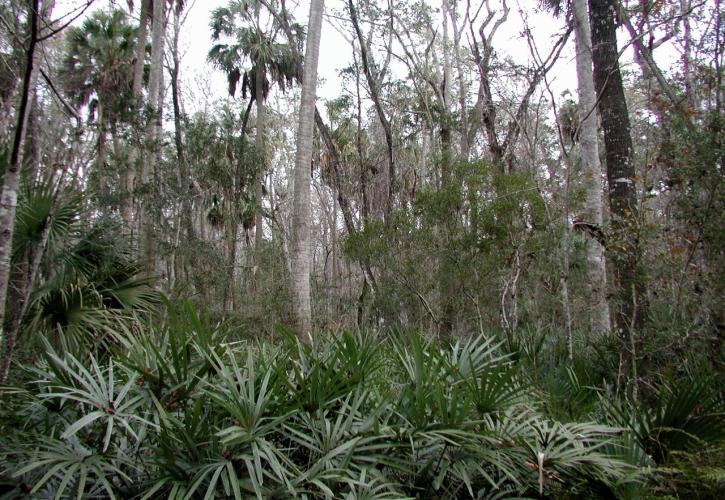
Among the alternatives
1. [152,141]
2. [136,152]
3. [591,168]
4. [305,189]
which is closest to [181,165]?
[136,152]

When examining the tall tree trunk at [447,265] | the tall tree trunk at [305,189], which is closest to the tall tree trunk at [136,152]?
the tall tree trunk at [305,189]

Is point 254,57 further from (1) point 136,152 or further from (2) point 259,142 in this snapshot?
(1) point 136,152

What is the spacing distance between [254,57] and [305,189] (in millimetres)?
12657

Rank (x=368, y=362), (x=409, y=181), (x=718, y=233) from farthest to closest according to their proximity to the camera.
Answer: (x=409, y=181) < (x=718, y=233) < (x=368, y=362)

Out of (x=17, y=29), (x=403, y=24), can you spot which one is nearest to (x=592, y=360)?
(x=17, y=29)

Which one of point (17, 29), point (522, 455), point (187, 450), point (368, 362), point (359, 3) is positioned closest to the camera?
point (187, 450)

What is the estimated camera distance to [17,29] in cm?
605

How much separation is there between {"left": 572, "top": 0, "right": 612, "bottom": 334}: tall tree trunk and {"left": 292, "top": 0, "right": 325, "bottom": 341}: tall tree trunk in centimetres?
474

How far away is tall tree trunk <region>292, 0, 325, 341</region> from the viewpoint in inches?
399

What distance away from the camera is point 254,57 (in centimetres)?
2117

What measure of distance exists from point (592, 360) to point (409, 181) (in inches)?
715

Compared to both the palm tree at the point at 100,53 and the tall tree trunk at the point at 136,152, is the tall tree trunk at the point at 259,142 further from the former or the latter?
the tall tree trunk at the point at 136,152

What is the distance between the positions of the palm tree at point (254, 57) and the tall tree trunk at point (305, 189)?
9.69 m

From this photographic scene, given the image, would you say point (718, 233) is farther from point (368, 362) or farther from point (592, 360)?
point (368, 362)
